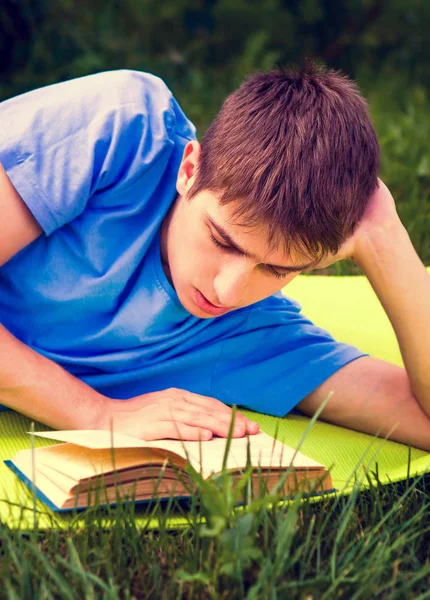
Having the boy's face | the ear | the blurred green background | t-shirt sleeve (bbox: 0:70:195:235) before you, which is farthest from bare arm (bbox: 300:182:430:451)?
the blurred green background

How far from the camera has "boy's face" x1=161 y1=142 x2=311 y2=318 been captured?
1.79 m

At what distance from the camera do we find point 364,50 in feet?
20.1

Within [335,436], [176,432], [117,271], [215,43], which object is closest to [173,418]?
[176,432]

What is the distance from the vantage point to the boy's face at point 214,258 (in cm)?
179

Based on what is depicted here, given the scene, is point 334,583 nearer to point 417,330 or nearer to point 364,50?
point 417,330

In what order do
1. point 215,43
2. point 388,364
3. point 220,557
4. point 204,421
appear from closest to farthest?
point 220,557
point 204,421
point 388,364
point 215,43

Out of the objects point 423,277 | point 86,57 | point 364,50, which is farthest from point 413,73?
point 423,277

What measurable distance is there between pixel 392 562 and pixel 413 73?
5105 millimetres

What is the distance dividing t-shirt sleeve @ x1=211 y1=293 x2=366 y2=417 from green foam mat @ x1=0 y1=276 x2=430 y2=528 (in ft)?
0.18

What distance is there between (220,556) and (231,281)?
601 mm

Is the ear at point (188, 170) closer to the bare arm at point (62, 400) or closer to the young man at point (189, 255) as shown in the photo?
the young man at point (189, 255)

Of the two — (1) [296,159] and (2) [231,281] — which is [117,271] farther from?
(1) [296,159]

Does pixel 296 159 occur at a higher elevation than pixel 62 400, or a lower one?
higher

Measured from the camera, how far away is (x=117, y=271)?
6.59ft
